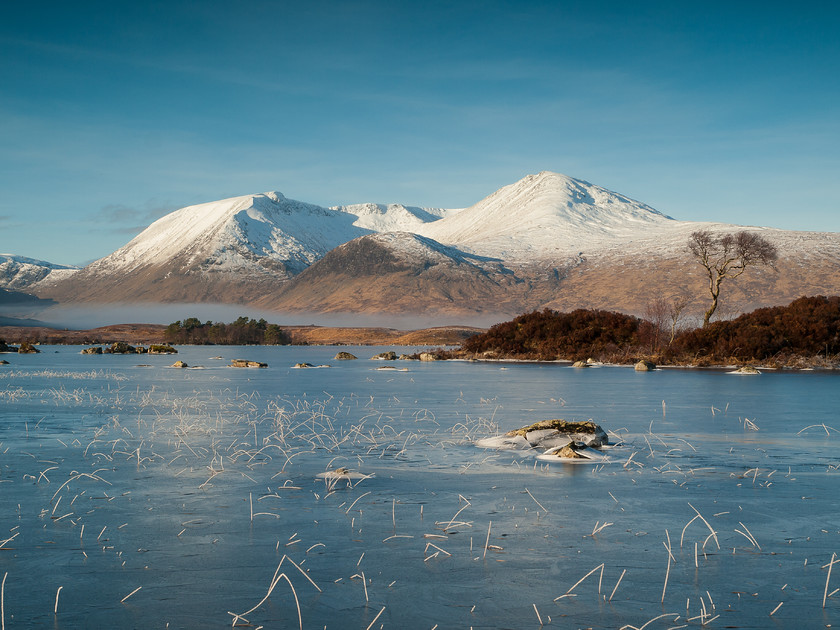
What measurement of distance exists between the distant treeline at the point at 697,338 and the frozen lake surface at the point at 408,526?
38561 millimetres

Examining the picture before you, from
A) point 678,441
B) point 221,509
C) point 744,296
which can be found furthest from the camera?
point 744,296

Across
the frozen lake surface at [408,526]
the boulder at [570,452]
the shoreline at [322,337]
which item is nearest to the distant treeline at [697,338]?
the frozen lake surface at [408,526]

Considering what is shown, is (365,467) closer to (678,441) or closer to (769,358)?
(678,441)

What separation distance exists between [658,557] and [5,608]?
6.42 meters

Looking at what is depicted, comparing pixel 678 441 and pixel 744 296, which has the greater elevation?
pixel 744 296

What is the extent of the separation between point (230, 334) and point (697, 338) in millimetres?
108081

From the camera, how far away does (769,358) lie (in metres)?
57.2

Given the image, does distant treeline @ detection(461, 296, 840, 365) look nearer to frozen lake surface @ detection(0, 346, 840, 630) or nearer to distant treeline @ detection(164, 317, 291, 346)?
frozen lake surface @ detection(0, 346, 840, 630)

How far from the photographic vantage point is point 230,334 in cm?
15288

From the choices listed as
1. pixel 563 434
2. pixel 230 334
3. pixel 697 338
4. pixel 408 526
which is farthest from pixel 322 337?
pixel 408 526

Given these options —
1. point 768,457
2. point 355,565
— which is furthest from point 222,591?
point 768,457

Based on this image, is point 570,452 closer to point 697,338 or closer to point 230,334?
point 697,338

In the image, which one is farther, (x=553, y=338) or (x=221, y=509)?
(x=553, y=338)

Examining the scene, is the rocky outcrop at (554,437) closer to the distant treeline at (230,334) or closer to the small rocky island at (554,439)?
the small rocky island at (554,439)
